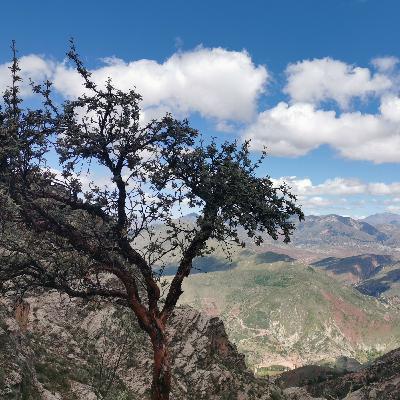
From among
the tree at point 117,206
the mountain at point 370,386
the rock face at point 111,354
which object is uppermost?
the tree at point 117,206

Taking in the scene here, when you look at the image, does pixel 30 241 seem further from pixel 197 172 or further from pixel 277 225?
pixel 277 225

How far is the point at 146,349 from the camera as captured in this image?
4753cm

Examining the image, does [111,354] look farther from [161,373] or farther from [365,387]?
[365,387]

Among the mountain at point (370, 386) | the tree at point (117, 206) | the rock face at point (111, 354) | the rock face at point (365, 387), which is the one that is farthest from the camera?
the mountain at point (370, 386)

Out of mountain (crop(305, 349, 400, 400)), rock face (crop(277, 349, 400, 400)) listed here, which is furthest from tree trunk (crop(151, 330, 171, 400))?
mountain (crop(305, 349, 400, 400))

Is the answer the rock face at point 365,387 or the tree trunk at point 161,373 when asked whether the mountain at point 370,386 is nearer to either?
the rock face at point 365,387

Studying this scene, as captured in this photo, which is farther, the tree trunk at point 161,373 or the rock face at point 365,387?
the rock face at point 365,387

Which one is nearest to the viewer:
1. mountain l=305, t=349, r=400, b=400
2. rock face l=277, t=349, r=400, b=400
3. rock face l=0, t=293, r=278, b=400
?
rock face l=0, t=293, r=278, b=400

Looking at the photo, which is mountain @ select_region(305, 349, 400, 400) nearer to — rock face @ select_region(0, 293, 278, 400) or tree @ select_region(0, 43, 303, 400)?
rock face @ select_region(0, 293, 278, 400)

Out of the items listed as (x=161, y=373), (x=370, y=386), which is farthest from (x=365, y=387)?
(x=161, y=373)

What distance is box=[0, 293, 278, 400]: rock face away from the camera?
31.8 meters

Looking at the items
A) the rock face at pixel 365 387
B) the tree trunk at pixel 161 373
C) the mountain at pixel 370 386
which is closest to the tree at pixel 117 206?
the tree trunk at pixel 161 373

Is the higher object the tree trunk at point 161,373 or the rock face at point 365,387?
the tree trunk at point 161,373

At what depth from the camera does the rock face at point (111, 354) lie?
31766mm
